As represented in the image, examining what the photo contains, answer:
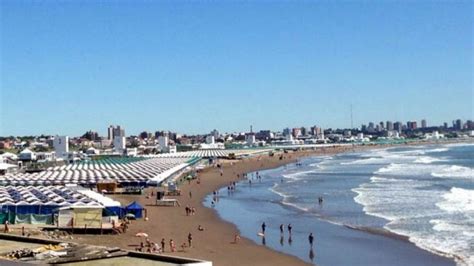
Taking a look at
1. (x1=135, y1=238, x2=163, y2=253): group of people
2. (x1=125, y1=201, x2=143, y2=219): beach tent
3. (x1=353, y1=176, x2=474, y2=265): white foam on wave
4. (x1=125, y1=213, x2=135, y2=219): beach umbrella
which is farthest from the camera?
(x1=125, y1=201, x2=143, y2=219): beach tent

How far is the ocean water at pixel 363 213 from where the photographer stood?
2498cm

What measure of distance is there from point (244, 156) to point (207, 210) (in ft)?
248

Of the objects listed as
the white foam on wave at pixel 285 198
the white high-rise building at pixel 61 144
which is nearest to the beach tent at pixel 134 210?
the white foam on wave at pixel 285 198

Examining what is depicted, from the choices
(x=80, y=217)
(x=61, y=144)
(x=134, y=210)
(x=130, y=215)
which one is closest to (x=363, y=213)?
(x=134, y=210)

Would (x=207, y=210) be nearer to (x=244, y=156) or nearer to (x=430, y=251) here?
(x=430, y=251)

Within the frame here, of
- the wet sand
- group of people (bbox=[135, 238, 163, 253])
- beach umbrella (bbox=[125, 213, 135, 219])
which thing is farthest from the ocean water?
beach umbrella (bbox=[125, 213, 135, 219])

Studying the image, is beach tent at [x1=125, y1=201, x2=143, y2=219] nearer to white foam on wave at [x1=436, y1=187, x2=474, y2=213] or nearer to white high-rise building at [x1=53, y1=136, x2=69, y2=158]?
white foam on wave at [x1=436, y1=187, x2=474, y2=213]

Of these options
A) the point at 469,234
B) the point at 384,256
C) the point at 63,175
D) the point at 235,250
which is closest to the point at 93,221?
the point at 235,250

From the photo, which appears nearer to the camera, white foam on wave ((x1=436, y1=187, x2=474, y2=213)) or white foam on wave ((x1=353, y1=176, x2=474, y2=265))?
white foam on wave ((x1=353, y1=176, x2=474, y2=265))

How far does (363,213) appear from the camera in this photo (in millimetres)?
34500

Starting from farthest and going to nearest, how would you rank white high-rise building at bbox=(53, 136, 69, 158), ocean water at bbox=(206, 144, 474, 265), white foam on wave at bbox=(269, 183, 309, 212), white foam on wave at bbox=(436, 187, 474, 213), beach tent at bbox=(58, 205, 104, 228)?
white high-rise building at bbox=(53, 136, 69, 158)
white foam on wave at bbox=(269, 183, 309, 212)
white foam on wave at bbox=(436, 187, 474, 213)
beach tent at bbox=(58, 205, 104, 228)
ocean water at bbox=(206, 144, 474, 265)

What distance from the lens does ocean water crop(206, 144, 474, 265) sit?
2498cm

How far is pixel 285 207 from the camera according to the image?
38781mm

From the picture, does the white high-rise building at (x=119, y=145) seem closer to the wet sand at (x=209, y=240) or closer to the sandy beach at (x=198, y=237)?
the sandy beach at (x=198, y=237)
